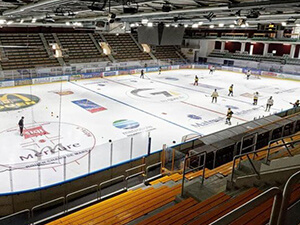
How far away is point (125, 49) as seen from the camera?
40.8 meters

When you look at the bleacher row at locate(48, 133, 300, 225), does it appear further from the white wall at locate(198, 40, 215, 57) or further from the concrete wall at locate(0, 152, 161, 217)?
the white wall at locate(198, 40, 215, 57)

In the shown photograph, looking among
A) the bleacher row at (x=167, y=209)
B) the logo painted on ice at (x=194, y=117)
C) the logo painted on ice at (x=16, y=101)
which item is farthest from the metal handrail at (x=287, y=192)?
the logo painted on ice at (x=16, y=101)

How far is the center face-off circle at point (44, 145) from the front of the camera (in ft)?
34.1

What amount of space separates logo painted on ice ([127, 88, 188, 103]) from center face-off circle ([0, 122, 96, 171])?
8.10m

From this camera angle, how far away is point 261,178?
5191 mm

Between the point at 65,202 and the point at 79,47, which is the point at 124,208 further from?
the point at 79,47

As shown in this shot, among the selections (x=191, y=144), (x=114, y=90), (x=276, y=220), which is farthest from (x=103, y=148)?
Answer: (x=114, y=90)

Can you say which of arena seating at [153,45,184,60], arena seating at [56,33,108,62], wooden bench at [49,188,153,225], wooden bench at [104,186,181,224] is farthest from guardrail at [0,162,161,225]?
arena seating at [153,45,184,60]

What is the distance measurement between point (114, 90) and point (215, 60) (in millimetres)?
27101

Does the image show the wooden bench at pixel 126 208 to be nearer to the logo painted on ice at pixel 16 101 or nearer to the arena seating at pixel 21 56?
the logo painted on ice at pixel 16 101

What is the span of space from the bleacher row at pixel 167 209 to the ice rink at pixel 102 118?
7.41ft

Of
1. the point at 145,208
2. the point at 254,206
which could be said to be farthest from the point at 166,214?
the point at 254,206

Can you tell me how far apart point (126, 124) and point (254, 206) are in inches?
533

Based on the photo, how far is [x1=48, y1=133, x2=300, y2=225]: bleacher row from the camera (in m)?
3.93
